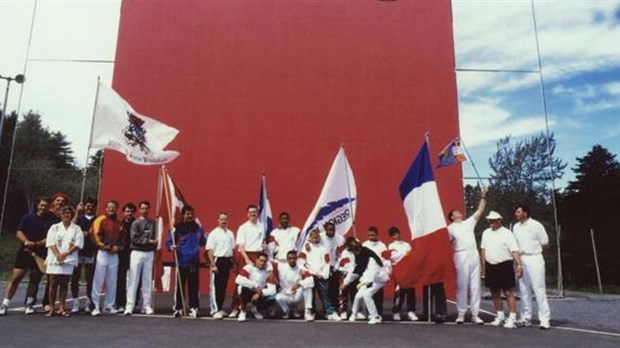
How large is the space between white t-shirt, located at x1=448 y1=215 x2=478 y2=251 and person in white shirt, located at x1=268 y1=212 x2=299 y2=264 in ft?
7.57

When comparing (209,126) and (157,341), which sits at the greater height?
(209,126)

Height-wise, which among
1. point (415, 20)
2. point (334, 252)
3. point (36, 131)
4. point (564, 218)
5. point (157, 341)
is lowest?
point (157, 341)

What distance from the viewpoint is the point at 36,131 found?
35.7 metres

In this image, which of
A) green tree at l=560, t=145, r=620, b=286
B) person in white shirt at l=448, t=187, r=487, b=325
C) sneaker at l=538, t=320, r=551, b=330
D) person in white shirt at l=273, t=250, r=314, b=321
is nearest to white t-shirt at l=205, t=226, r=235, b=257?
person in white shirt at l=273, t=250, r=314, b=321

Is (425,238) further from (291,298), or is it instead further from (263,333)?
(263,333)

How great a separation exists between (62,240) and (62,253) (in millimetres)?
171

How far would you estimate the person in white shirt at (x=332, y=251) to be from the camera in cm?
711

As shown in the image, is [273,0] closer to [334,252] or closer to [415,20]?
[415,20]

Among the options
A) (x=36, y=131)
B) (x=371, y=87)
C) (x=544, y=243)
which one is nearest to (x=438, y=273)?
(x=544, y=243)

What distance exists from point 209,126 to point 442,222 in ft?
18.9

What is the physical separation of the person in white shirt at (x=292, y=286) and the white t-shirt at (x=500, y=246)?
2.50 m

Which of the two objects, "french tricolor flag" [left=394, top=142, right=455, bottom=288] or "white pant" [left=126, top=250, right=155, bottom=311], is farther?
"white pant" [left=126, top=250, right=155, bottom=311]

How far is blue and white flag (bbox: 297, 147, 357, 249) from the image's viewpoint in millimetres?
7199

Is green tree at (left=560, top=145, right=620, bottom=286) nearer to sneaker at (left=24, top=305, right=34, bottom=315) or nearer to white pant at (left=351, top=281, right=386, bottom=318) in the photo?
white pant at (left=351, top=281, right=386, bottom=318)
